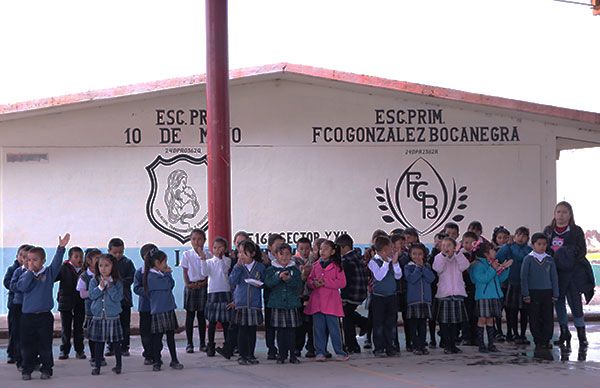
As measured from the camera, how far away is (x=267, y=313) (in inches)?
493

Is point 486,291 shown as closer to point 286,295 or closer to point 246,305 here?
point 286,295

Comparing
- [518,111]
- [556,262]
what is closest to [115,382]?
→ [556,262]

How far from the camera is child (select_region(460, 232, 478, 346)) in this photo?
44.5 ft

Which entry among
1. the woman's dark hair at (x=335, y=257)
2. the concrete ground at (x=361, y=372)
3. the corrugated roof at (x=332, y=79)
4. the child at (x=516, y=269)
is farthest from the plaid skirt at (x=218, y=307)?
the corrugated roof at (x=332, y=79)

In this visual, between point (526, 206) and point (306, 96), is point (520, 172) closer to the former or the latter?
point (526, 206)

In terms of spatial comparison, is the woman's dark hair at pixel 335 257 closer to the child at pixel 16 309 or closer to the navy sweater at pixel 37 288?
the navy sweater at pixel 37 288

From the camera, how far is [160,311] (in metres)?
11.8

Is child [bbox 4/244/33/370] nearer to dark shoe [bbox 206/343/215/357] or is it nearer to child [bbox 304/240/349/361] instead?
dark shoe [bbox 206/343/215/357]

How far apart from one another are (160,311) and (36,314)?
4.54ft

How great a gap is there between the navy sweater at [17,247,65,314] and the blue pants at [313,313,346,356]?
3194 mm

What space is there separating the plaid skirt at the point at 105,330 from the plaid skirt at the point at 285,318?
1.85m

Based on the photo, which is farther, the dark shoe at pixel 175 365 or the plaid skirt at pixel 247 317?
the plaid skirt at pixel 247 317

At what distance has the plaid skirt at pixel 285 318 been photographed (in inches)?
481

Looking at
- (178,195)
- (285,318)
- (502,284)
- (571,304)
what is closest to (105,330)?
(285,318)
